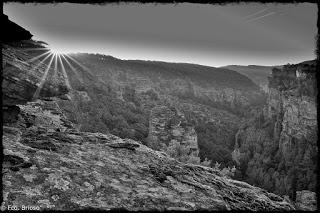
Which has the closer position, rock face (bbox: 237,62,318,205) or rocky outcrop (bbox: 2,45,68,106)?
rocky outcrop (bbox: 2,45,68,106)

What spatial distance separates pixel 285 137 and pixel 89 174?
85.8 m

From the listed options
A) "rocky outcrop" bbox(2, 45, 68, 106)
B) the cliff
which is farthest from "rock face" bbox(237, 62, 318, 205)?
"rocky outcrop" bbox(2, 45, 68, 106)

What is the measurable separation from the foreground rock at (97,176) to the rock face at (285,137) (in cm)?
5420

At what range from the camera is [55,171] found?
305cm

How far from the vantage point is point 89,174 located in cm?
318

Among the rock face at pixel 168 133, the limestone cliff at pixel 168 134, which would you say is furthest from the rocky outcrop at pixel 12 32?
the rock face at pixel 168 133

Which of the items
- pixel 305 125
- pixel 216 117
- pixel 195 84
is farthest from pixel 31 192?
pixel 195 84

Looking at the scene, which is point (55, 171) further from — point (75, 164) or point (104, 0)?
point (104, 0)

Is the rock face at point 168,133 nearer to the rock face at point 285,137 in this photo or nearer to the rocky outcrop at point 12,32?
the rock face at point 285,137

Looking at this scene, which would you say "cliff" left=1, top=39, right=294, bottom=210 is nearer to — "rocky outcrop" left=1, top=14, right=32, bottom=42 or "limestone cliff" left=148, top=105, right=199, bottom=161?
"rocky outcrop" left=1, top=14, right=32, bottom=42

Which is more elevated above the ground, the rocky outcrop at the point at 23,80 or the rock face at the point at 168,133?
the rocky outcrop at the point at 23,80

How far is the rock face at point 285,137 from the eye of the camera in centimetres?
5794

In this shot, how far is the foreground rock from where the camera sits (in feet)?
8.89

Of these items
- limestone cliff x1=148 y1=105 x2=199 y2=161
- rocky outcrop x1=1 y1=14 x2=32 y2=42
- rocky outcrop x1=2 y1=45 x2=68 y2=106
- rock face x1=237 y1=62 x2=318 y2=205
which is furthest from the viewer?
rock face x1=237 y1=62 x2=318 y2=205
